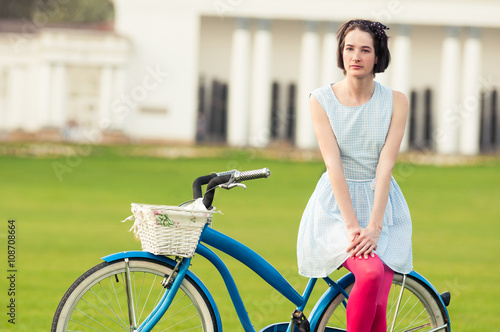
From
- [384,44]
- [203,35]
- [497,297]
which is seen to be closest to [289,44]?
[203,35]

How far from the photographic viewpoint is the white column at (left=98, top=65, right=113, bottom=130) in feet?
108

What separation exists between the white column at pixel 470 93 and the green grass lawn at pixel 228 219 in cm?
824

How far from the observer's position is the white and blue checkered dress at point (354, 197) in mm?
3486

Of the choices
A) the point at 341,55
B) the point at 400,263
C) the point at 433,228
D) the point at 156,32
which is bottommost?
the point at 433,228

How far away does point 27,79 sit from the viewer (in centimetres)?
3522

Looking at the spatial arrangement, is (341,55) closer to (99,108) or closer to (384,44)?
(384,44)

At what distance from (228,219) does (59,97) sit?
65.7ft

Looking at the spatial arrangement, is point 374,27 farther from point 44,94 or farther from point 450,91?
point 450,91

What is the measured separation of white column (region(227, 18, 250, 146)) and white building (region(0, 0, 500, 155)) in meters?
0.05

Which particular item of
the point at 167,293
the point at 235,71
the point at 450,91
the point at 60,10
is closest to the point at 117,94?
the point at 235,71

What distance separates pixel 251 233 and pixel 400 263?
8.96 m

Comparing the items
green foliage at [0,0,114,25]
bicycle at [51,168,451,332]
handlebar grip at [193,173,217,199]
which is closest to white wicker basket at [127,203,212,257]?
bicycle at [51,168,451,332]

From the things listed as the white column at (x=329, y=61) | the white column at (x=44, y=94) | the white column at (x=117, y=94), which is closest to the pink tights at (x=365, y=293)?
the white column at (x=44, y=94)

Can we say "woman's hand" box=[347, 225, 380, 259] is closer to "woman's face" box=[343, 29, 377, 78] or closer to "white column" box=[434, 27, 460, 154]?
"woman's face" box=[343, 29, 377, 78]
